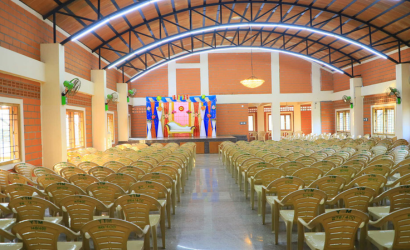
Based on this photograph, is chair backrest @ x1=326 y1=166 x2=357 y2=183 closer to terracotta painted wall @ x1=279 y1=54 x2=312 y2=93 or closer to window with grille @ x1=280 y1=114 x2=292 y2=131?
terracotta painted wall @ x1=279 y1=54 x2=312 y2=93

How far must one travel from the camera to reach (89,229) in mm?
2395

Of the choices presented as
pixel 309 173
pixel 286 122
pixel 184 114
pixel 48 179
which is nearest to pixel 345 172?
pixel 309 173

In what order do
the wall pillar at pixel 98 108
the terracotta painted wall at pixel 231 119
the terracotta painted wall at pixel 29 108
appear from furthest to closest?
the terracotta painted wall at pixel 231 119
the wall pillar at pixel 98 108
the terracotta painted wall at pixel 29 108

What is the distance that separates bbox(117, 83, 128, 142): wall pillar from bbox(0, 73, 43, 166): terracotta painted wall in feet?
26.6

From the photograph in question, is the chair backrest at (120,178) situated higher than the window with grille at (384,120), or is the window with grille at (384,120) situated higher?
the window with grille at (384,120)

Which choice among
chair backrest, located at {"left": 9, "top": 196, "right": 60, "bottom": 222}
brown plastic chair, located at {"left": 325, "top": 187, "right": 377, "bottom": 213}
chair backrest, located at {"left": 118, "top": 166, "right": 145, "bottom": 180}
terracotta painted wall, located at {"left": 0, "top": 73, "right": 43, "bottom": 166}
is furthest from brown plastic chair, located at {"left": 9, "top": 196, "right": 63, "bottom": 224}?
terracotta painted wall, located at {"left": 0, "top": 73, "right": 43, "bottom": 166}

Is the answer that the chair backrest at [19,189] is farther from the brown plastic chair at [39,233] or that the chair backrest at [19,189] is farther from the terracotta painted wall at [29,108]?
the terracotta painted wall at [29,108]

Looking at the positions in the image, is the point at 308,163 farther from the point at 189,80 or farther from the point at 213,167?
the point at 189,80

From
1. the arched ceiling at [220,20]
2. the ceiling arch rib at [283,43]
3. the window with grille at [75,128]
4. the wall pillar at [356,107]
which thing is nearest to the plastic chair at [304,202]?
the arched ceiling at [220,20]

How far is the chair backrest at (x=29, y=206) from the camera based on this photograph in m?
3.21

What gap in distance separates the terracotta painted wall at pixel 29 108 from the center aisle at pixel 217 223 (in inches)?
176

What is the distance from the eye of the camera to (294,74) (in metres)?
20.4

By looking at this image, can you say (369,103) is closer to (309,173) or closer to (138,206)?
(309,173)

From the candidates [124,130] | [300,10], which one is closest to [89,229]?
[300,10]
